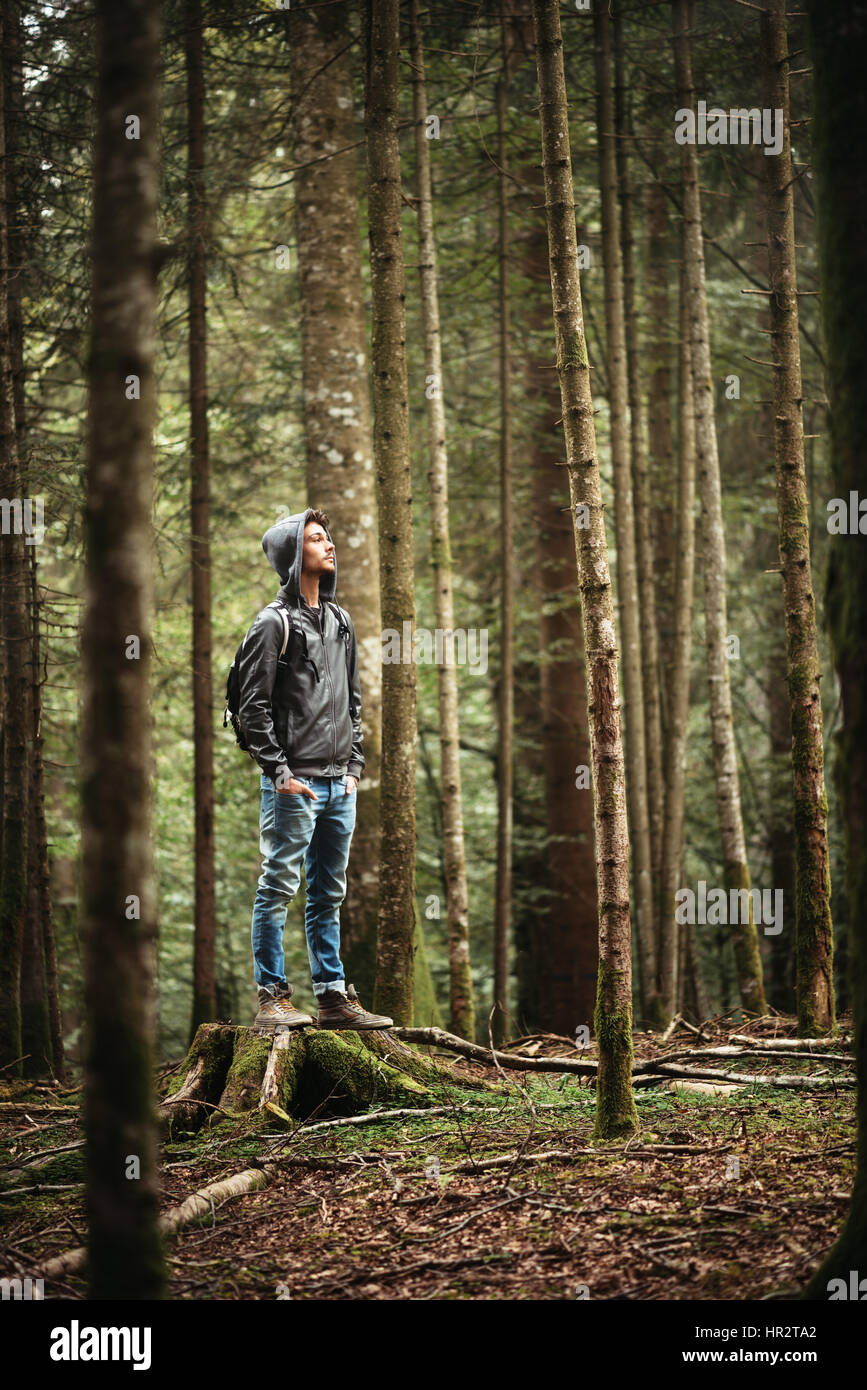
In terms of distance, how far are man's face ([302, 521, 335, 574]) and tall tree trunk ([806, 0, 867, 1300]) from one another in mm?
3373

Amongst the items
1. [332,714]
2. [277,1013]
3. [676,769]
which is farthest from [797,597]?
[277,1013]

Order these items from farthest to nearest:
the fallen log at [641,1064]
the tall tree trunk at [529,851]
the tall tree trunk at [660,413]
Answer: the tall tree trunk at [660,413] < the tall tree trunk at [529,851] < the fallen log at [641,1064]

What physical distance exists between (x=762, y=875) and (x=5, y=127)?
41.2 ft

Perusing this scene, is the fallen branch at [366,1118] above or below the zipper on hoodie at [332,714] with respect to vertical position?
below

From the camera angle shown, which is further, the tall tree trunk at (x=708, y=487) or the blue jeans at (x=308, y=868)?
the tall tree trunk at (x=708, y=487)

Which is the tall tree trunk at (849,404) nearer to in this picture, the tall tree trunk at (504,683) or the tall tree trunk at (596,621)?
the tall tree trunk at (596,621)

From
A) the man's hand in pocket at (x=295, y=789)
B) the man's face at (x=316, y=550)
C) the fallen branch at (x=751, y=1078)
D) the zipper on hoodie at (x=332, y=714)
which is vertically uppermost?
the man's face at (x=316, y=550)

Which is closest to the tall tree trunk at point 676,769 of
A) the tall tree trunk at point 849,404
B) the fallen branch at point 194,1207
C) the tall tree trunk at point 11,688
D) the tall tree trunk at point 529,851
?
the tall tree trunk at point 529,851

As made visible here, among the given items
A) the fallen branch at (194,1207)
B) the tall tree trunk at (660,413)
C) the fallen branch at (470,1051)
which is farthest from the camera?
the tall tree trunk at (660,413)

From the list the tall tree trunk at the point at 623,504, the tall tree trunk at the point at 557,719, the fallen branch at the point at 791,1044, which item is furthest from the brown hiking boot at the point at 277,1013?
the tall tree trunk at the point at 557,719

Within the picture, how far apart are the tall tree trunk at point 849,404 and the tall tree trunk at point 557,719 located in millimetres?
8726

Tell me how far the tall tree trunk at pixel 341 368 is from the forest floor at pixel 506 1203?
2.81 meters

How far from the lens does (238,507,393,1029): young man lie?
5.62 m

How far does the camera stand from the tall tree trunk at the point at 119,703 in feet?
7.84
